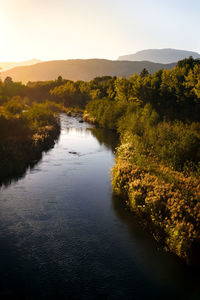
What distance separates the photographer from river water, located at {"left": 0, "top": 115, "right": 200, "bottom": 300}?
12.5 m

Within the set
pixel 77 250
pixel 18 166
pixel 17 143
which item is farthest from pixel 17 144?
pixel 77 250

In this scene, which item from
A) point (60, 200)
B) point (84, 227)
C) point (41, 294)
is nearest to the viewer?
point (41, 294)

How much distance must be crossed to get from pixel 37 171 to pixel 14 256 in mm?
15983

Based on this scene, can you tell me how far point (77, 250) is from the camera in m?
15.3

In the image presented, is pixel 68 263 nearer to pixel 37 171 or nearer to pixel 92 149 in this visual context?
pixel 37 171

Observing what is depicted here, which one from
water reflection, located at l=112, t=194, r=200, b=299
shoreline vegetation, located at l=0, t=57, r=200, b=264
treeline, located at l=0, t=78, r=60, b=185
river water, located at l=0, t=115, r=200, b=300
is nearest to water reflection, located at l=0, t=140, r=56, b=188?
treeline, located at l=0, t=78, r=60, b=185

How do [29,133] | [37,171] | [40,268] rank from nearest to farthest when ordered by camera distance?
[40,268] → [37,171] → [29,133]

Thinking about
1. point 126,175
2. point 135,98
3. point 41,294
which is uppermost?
point 135,98

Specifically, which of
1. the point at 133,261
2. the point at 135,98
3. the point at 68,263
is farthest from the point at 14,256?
the point at 135,98

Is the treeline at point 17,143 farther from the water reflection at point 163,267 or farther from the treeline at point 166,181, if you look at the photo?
the water reflection at point 163,267

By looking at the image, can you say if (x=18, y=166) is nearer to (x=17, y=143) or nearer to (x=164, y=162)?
(x=17, y=143)

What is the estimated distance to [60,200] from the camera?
22438 millimetres

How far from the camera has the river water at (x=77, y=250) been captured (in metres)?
12.5

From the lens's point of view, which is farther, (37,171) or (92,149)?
(92,149)
